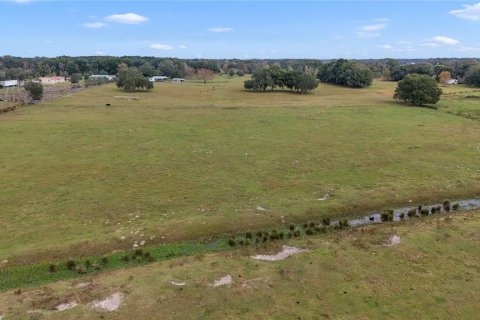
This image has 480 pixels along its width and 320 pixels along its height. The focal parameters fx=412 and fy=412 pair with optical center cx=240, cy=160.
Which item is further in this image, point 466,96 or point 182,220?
point 466,96

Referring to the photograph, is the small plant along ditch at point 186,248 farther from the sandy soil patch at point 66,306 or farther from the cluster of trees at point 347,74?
the cluster of trees at point 347,74

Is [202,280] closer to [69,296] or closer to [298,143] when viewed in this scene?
[69,296]

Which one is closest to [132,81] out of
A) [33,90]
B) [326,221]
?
[33,90]

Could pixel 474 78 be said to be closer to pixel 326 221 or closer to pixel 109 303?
pixel 326 221

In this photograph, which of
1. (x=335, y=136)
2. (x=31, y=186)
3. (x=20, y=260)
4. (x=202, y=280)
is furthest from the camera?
(x=335, y=136)

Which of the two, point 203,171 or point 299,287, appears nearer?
point 299,287

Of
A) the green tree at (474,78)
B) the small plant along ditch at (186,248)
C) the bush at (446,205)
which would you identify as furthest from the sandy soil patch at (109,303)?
the green tree at (474,78)

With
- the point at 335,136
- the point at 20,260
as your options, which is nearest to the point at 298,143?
the point at 335,136
